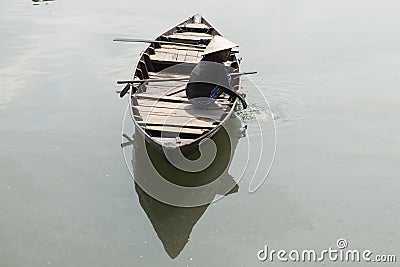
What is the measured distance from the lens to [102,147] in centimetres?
414

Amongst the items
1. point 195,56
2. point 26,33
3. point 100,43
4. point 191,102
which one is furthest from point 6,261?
point 26,33

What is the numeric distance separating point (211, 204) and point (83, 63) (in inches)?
124

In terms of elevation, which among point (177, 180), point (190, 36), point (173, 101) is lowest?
point (177, 180)

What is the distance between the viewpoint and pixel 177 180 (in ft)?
12.1

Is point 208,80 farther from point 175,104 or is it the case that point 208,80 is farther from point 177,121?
point 177,121

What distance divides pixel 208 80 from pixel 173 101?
39 centimetres

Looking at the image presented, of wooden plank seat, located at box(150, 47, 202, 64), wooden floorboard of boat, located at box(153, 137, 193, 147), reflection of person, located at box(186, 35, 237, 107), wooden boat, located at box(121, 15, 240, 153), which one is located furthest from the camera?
wooden plank seat, located at box(150, 47, 202, 64)

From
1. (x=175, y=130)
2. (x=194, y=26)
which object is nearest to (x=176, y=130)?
(x=175, y=130)

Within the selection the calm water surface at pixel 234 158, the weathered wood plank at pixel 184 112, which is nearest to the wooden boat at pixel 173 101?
the weathered wood plank at pixel 184 112

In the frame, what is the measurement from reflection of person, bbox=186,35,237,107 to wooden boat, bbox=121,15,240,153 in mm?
81

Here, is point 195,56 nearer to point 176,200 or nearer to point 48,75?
point 48,75

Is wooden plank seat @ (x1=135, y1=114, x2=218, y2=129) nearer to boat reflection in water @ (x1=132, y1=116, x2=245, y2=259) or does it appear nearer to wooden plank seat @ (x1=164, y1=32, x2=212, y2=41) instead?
boat reflection in water @ (x1=132, y1=116, x2=245, y2=259)

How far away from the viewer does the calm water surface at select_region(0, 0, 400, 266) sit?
10.4 ft

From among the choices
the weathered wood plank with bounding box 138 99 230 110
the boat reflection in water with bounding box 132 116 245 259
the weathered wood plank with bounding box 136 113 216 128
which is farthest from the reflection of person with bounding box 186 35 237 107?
the boat reflection in water with bounding box 132 116 245 259
